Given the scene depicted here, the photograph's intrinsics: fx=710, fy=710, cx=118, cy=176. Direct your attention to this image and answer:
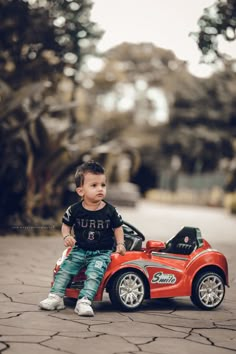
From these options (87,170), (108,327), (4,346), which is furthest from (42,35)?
(4,346)

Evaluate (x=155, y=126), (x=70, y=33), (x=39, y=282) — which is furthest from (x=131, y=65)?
(x=39, y=282)

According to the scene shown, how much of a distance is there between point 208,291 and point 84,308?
119 centimetres

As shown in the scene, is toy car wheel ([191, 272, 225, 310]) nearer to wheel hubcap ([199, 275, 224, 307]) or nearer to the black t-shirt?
wheel hubcap ([199, 275, 224, 307])

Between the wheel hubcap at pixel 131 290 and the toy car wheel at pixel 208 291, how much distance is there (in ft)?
1.65

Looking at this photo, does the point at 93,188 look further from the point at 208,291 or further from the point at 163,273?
the point at 208,291

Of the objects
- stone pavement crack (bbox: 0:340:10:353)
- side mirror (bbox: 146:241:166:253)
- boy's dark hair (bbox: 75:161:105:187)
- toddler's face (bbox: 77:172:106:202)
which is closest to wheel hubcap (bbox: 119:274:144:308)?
side mirror (bbox: 146:241:166:253)

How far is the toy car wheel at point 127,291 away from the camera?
552 centimetres

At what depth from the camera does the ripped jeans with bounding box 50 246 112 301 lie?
5375 mm

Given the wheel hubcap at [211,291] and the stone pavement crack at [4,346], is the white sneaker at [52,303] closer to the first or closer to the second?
the stone pavement crack at [4,346]

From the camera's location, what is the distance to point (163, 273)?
5.75 m

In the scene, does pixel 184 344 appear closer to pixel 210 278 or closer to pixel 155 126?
pixel 210 278

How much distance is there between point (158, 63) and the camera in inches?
1596

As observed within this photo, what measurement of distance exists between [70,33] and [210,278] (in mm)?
6431

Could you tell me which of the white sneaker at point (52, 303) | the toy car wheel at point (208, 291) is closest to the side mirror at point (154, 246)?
the toy car wheel at point (208, 291)
